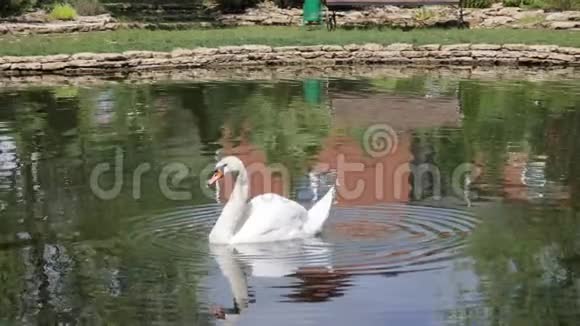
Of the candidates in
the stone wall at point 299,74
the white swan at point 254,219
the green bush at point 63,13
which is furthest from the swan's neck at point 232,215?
the green bush at point 63,13

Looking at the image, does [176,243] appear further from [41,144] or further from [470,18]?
[470,18]

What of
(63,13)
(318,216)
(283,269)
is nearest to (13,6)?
(63,13)

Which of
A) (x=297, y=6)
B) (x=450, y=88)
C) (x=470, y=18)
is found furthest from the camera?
(x=297, y=6)

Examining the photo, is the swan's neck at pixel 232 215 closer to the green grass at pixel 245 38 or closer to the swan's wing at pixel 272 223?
the swan's wing at pixel 272 223

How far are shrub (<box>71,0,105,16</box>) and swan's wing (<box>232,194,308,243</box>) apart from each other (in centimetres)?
2196

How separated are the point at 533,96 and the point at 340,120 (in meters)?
4.04

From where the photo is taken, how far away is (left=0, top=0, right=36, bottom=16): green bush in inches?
1194

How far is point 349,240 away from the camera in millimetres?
9711

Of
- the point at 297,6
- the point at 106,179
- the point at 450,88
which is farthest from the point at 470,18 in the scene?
the point at 106,179

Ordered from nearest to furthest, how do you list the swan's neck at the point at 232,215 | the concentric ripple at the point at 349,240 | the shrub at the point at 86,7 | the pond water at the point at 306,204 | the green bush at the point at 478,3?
the pond water at the point at 306,204
the concentric ripple at the point at 349,240
the swan's neck at the point at 232,215
the shrub at the point at 86,7
the green bush at the point at 478,3

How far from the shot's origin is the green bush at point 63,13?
29.6 m

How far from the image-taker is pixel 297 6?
32375 mm

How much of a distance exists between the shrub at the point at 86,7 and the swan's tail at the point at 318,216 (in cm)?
2171

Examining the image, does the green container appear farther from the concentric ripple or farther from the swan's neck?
the swan's neck
